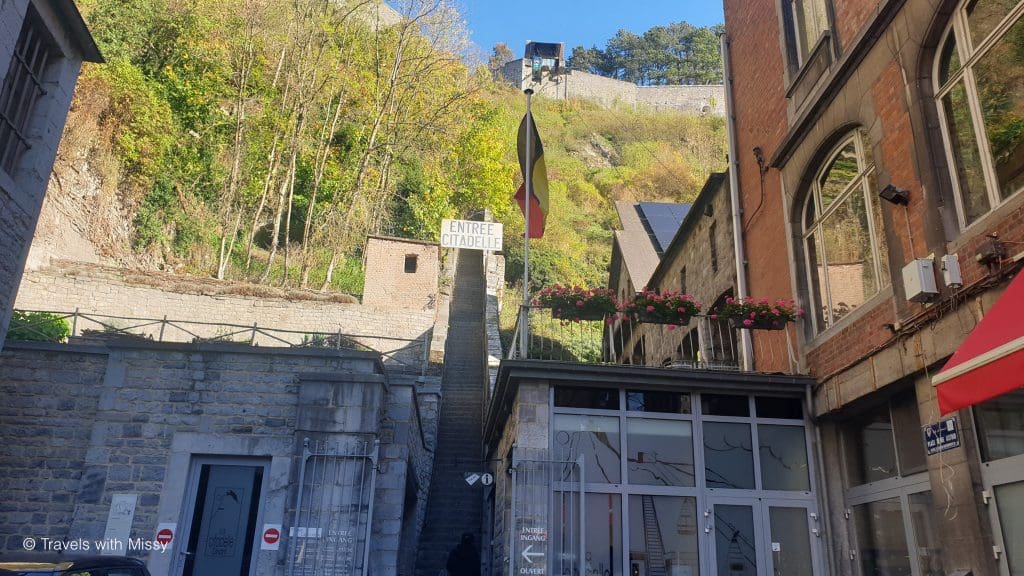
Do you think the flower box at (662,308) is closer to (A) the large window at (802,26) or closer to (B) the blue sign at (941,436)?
(B) the blue sign at (941,436)

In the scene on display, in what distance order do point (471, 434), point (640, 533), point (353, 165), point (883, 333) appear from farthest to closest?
point (353, 165)
point (471, 434)
point (640, 533)
point (883, 333)

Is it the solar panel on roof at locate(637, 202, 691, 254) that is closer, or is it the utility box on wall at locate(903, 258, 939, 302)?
the utility box on wall at locate(903, 258, 939, 302)

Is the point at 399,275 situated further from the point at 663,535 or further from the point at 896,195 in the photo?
the point at 896,195

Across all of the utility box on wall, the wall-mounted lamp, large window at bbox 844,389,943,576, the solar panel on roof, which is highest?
the solar panel on roof

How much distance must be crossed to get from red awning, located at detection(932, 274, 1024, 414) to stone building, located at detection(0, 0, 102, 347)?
9965 mm

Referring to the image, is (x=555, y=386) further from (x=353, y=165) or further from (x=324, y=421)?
(x=353, y=165)

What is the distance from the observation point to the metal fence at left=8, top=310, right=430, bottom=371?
15.1 m

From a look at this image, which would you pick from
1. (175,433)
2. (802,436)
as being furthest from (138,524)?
(802,436)

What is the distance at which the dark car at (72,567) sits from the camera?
213 inches

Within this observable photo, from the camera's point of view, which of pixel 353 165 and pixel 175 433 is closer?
pixel 175 433

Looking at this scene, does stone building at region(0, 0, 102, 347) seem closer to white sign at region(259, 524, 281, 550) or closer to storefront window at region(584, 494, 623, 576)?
white sign at region(259, 524, 281, 550)

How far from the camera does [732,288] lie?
1301cm

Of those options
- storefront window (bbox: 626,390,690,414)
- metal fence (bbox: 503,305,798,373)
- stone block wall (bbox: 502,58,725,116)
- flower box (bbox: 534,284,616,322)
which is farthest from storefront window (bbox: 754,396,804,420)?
stone block wall (bbox: 502,58,725,116)

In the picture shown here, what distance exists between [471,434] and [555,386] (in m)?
10.4
